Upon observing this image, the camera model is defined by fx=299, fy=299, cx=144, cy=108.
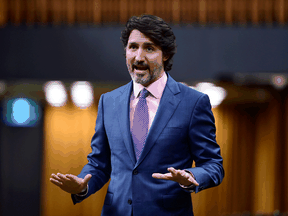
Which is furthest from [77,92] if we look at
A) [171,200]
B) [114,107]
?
[171,200]

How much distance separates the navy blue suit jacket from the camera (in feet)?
Answer: 4.29

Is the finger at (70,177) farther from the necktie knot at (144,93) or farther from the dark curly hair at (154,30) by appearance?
the dark curly hair at (154,30)

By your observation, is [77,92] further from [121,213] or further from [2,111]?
[121,213]

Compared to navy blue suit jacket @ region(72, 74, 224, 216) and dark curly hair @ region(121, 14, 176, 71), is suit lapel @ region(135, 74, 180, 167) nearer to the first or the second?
navy blue suit jacket @ region(72, 74, 224, 216)

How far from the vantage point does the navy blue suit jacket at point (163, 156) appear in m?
1.31

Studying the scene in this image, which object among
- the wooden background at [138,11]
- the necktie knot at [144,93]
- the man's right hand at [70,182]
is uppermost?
the wooden background at [138,11]

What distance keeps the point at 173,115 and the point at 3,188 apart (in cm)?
477

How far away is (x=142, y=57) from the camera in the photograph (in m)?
1.34

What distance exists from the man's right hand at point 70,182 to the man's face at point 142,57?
0.50 metres

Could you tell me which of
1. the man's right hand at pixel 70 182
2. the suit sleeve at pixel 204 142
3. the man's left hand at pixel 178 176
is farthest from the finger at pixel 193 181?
the man's right hand at pixel 70 182

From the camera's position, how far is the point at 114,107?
147cm

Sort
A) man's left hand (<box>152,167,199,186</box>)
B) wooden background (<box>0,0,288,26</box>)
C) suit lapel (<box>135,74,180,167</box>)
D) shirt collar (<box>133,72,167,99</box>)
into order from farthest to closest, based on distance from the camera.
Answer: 1. wooden background (<box>0,0,288,26</box>)
2. shirt collar (<box>133,72,167,99</box>)
3. suit lapel (<box>135,74,180,167</box>)
4. man's left hand (<box>152,167,199,186</box>)

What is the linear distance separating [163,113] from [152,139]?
0.13m

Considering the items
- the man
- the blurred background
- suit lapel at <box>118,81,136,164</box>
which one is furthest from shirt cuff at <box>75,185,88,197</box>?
the blurred background
